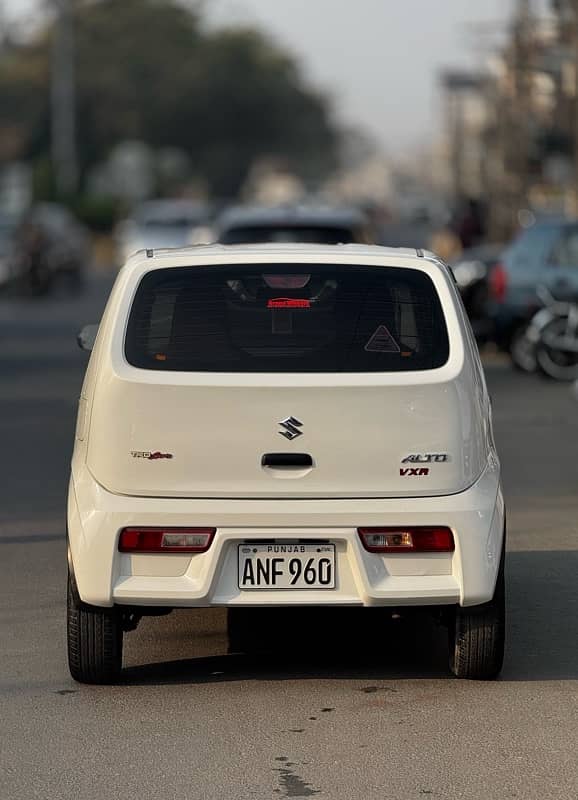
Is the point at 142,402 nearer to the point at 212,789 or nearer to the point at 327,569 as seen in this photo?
the point at 327,569

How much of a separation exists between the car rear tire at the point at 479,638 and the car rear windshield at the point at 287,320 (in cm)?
88

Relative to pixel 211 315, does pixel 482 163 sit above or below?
below

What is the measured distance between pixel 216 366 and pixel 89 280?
40.7m

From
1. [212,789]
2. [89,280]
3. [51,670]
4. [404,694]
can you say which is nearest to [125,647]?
[51,670]

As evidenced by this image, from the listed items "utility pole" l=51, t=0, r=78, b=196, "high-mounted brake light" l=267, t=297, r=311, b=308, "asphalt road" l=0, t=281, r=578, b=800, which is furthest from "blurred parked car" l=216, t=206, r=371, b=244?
"utility pole" l=51, t=0, r=78, b=196

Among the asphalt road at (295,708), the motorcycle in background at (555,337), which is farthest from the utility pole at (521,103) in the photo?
the asphalt road at (295,708)

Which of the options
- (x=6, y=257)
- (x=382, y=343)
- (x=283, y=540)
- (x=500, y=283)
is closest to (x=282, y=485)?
(x=283, y=540)

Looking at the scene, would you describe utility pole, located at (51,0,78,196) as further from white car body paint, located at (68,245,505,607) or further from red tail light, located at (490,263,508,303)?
white car body paint, located at (68,245,505,607)

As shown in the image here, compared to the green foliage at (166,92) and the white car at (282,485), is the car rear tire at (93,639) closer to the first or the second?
the white car at (282,485)

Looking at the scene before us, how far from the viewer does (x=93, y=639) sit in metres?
6.73

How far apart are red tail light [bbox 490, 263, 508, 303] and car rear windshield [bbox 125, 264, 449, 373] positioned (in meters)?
13.1

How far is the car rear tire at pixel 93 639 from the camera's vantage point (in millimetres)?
6680

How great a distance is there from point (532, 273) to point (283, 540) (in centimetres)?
1352

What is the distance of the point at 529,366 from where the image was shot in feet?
65.9
